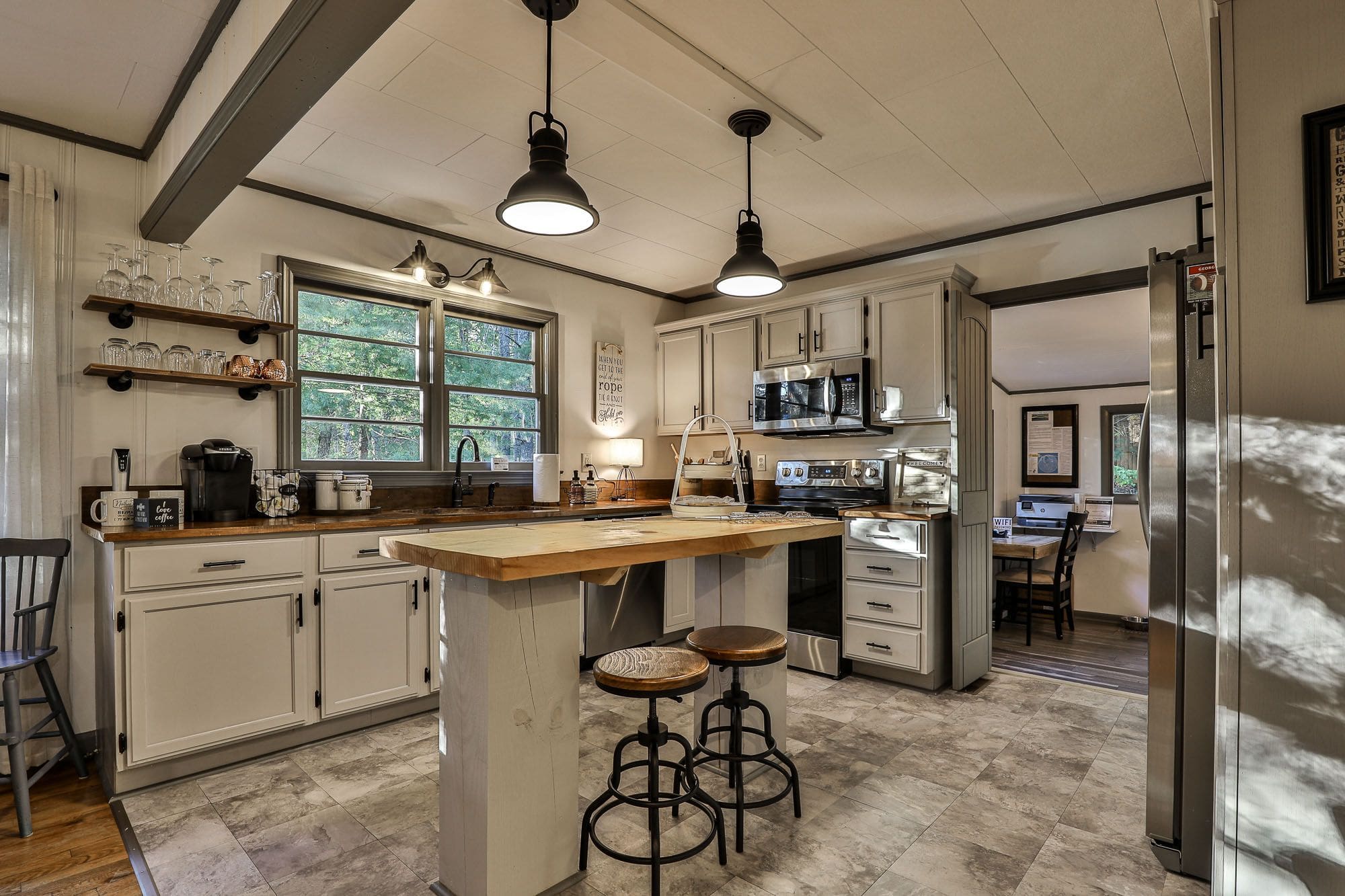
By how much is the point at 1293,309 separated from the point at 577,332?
392 centimetres

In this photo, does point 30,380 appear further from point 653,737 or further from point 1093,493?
point 1093,493

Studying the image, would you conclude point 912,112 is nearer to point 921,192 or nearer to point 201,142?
point 921,192

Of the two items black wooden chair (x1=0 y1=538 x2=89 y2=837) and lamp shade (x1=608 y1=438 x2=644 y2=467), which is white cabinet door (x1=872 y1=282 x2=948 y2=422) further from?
black wooden chair (x1=0 y1=538 x2=89 y2=837)

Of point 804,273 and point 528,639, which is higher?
point 804,273

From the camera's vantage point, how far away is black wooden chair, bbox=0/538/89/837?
227cm

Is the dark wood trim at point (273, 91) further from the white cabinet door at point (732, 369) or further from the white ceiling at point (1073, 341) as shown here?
the white ceiling at point (1073, 341)

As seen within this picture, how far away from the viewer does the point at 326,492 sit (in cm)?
334

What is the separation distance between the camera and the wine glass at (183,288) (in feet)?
9.65

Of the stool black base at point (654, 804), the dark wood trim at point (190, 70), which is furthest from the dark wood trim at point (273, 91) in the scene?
the stool black base at point (654, 804)

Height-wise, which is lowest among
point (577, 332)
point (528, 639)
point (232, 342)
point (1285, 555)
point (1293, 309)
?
point (528, 639)

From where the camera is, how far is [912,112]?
8.74 feet

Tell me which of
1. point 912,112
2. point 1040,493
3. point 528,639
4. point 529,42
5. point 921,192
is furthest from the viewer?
point 1040,493

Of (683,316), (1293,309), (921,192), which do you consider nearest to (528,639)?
(1293,309)

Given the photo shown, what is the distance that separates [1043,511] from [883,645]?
3.40 metres
